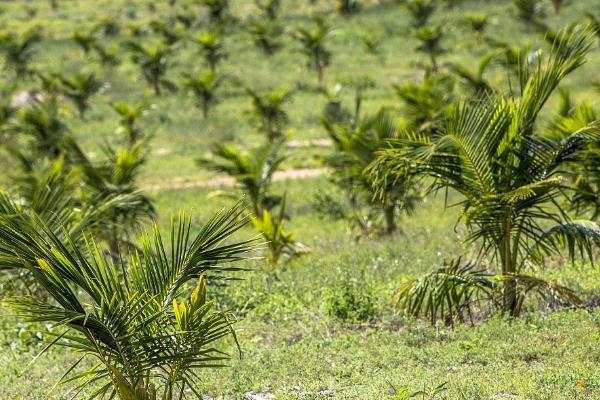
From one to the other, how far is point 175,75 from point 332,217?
1738cm

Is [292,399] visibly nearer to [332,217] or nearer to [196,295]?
[196,295]

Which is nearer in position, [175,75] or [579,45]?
[579,45]

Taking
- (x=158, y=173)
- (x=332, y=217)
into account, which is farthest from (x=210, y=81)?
(x=332, y=217)

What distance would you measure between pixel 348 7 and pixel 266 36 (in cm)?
649

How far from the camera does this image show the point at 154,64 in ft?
83.4

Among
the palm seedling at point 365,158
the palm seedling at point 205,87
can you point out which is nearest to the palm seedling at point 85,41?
the palm seedling at point 205,87

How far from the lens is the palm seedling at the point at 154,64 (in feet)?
82.6

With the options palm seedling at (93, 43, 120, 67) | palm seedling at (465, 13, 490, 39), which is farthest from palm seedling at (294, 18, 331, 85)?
palm seedling at (93, 43, 120, 67)

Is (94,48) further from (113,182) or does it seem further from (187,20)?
(113,182)

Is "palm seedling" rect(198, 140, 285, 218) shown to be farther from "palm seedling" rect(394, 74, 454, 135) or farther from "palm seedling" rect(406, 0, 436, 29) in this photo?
"palm seedling" rect(406, 0, 436, 29)

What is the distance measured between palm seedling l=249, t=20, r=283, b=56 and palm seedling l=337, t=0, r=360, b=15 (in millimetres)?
4755

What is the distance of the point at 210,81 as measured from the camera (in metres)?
22.0

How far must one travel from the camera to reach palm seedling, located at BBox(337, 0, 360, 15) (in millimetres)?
34275

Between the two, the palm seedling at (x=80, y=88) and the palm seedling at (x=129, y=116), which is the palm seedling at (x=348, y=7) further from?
the palm seedling at (x=129, y=116)
